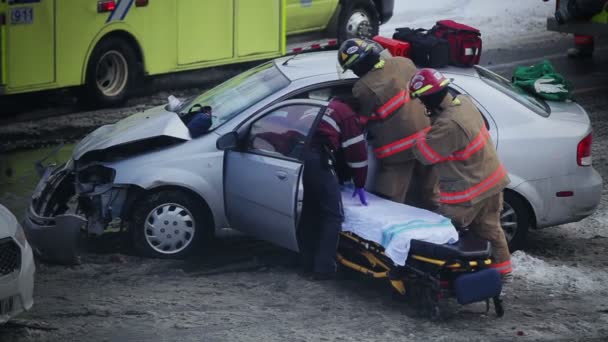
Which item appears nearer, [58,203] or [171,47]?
[58,203]

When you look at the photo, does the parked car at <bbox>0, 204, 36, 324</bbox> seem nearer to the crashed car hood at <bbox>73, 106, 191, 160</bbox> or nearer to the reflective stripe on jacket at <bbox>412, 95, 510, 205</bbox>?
the crashed car hood at <bbox>73, 106, 191, 160</bbox>

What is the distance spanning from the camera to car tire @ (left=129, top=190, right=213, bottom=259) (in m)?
8.29

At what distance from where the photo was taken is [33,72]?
12.8 meters

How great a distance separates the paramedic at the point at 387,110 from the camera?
26.2ft

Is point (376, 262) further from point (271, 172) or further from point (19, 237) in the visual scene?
point (19, 237)

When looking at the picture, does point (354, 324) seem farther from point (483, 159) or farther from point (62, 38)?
point (62, 38)

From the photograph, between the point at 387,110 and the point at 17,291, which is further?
the point at 387,110

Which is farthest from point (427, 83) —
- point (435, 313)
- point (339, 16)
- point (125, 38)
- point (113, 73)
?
point (339, 16)

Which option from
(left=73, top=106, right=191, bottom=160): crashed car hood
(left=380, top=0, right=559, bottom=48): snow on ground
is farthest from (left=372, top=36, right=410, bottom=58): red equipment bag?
(left=380, top=0, right=559, bottom=48): snow on ground

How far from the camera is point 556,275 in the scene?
8242 mm

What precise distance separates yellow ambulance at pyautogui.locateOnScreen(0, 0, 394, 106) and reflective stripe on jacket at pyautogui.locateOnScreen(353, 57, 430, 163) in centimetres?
581

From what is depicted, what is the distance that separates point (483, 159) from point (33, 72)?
686 centimetres

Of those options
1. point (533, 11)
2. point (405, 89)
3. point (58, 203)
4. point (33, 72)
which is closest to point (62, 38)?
point (33, 72)

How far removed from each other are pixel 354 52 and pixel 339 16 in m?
9.15
